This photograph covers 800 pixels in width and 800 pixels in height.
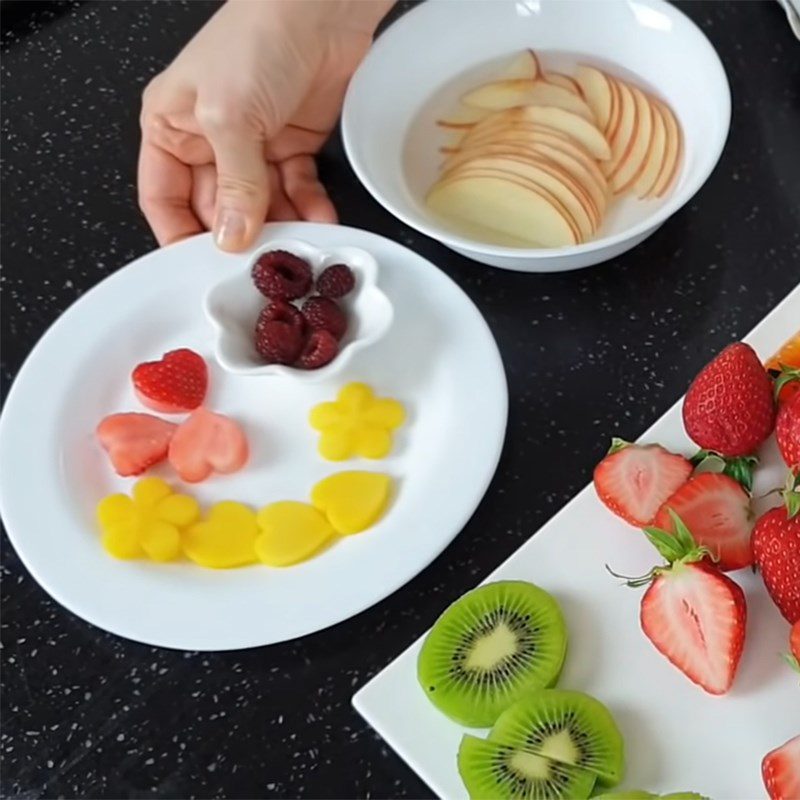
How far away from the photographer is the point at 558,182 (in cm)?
106

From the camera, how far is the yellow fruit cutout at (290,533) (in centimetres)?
94

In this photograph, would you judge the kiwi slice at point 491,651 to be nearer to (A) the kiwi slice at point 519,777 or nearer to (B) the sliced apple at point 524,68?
(A) the kiwi slice at point 519,777

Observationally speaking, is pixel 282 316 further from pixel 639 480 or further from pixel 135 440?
pixel 639 480

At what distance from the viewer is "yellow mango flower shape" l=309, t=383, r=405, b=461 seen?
99cm

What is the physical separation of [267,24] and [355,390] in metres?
0.40

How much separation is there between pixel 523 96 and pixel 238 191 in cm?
30

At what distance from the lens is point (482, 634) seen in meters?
0.86

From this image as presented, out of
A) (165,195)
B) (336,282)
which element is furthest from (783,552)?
(165,195)

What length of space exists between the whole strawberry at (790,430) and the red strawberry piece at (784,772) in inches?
7.8

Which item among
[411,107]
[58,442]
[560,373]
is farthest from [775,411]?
[58,442]

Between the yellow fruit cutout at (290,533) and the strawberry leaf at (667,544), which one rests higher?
the strawberry leaf at (667,544)

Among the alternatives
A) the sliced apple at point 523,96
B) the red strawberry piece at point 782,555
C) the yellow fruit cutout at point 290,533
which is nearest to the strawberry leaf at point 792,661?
the red strawberry piece at point 782,555

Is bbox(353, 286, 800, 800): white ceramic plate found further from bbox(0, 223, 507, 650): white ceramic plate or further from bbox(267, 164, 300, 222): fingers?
bbox(267, 164, 300, 222): fingers

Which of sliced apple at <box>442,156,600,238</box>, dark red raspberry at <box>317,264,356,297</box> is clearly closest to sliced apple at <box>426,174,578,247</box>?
sliced apple at <box>442,156,600,238</box>
